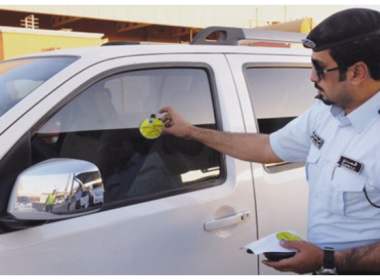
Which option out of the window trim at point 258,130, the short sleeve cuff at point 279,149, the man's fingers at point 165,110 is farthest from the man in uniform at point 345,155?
the man's fingers at point 165,110

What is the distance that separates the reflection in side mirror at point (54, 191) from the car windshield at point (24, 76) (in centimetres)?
40

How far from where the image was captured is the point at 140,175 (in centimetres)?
193

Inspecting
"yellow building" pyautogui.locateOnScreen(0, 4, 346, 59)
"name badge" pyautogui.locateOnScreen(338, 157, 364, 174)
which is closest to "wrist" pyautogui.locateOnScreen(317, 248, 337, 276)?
"name badge" pyautogui.locateOnScreen(338, 157, 364, 174)

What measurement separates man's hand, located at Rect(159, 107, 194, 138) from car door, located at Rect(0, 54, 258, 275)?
5 centimetres

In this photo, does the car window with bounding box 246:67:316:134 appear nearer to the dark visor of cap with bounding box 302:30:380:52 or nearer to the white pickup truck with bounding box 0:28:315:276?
the white pickup truck with bounding box 0:28:315:276

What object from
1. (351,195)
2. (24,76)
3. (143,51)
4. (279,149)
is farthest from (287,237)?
(24,76)

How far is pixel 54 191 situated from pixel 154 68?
848mm

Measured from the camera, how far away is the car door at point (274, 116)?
85.9 inches

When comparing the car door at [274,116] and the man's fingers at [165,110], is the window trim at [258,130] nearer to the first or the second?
the car door at [274,116]

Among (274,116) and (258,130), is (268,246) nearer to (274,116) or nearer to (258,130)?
(258,130)

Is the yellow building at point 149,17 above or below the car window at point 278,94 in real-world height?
above

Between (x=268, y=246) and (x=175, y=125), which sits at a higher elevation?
(x=175, y=125)

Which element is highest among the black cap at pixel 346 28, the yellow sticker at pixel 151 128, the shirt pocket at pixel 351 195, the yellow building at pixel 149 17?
the yellow building at pixel 149 17

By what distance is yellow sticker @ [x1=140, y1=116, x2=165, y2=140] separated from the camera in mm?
1982
